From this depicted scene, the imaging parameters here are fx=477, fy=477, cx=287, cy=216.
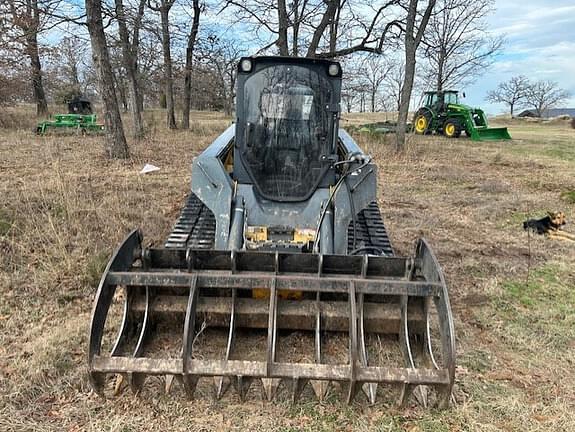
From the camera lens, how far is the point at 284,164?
4145 millimetres

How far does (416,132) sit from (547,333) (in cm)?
2000

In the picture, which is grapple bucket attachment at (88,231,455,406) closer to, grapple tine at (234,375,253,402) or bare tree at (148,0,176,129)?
grapple tine at (234,375,253,402)

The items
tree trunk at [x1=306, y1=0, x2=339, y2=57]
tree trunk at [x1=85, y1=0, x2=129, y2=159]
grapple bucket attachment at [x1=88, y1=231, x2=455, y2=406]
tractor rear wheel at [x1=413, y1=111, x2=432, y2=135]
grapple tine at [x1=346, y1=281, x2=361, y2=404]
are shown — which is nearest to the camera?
grapple tine at [x1=346, y1=281, x2=361, y2=404]

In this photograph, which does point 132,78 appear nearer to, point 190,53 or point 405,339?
point 190,53

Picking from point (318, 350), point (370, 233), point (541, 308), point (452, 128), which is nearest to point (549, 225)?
point (541, 308)

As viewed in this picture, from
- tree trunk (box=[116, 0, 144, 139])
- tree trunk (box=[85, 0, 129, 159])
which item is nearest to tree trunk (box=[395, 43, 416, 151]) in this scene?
tree trunk (box=[85, 0, 129, 159])

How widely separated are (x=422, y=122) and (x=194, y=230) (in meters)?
19.9

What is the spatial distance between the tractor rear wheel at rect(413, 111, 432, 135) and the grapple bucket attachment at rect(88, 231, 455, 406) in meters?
20.2

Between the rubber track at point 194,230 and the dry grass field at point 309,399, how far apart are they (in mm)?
702

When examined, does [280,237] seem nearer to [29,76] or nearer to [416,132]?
[29,76]

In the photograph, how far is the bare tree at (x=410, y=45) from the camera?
13016 mm

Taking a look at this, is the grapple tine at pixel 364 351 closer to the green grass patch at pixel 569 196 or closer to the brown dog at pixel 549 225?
the brown dog at pixel 549 225

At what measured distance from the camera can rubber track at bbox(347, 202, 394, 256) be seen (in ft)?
14.1

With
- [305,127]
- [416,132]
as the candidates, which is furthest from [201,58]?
[305,127]
